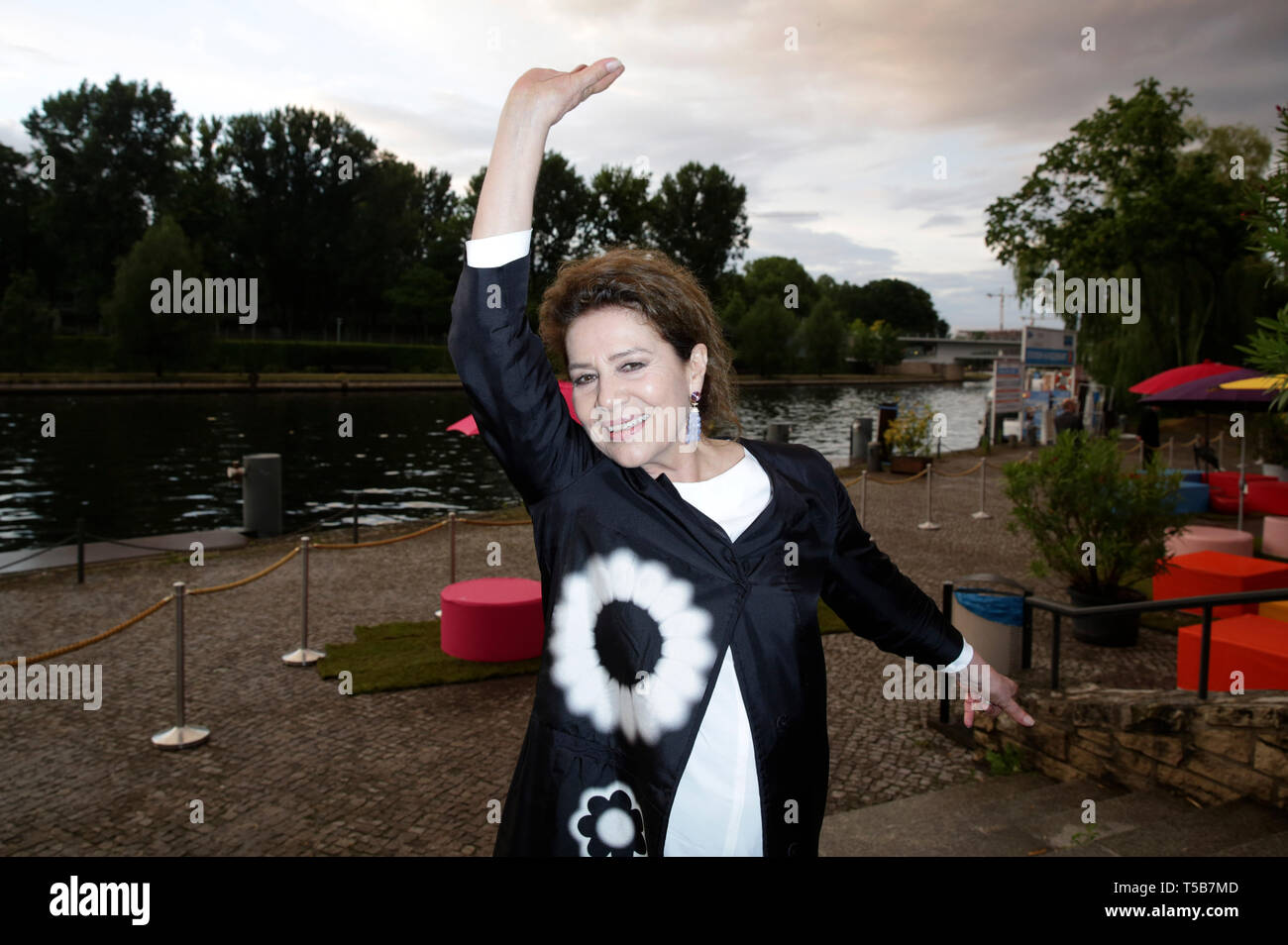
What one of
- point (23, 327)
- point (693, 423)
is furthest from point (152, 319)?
point (693, 423)

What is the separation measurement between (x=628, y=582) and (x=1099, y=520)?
26.5ft

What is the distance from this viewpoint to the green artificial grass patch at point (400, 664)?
23.6 ft

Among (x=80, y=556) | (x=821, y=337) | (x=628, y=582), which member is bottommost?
(x=80, y=556)

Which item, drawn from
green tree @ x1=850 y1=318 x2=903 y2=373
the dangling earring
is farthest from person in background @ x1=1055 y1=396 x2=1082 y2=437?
green tree @ x1=850 y1=318 x2=903 y2=373

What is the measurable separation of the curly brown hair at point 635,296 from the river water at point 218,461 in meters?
13.5

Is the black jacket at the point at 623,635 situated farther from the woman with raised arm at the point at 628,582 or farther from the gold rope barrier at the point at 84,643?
the gold rope barrier at the point at 84,643

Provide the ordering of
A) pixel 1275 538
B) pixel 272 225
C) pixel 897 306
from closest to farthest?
pixel 1275 538, pixel 272 225, pixel 897 306

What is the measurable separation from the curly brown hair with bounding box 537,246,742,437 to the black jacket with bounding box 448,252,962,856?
197 mm

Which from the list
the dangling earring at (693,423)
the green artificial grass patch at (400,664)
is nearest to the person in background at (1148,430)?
the green artificial grass patch at (400,664)

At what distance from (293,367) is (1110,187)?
4967 cm
